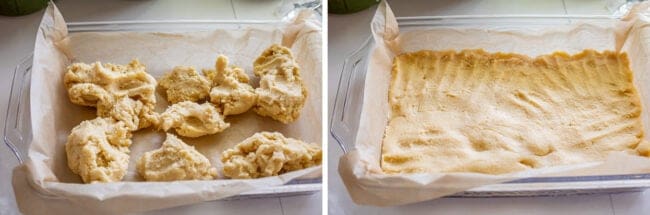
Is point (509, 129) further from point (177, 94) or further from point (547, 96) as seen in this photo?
point (177, 94)

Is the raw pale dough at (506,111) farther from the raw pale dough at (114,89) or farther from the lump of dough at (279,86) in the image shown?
the raw pale dough at (114,89)

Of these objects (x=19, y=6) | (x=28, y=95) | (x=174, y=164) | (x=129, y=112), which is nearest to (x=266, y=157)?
(x=174, y=164)

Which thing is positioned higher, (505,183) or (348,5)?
(348,5)

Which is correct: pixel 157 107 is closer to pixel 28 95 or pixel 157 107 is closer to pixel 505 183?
pixel 28 95

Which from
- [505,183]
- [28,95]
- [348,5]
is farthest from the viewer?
[348,5]

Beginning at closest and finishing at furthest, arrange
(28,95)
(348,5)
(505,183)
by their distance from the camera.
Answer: (505,183) → (28,95) → (348,5)

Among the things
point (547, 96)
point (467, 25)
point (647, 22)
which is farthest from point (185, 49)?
point (647, 22)
